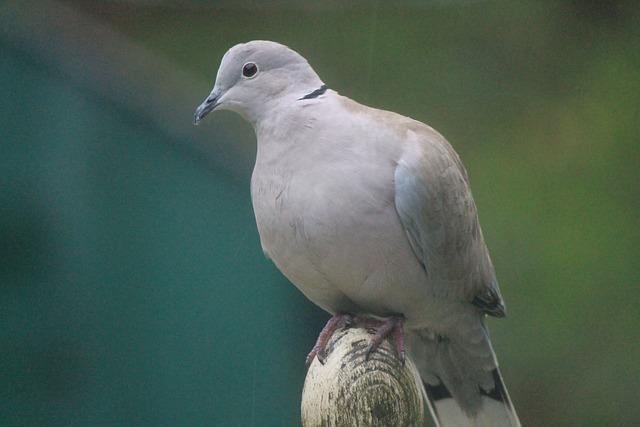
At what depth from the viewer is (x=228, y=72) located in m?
2.16

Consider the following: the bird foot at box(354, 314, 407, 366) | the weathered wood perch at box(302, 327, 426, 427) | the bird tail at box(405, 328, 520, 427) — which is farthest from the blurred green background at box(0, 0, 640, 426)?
the weathered wood perch at box(302, 327, 426, 427)

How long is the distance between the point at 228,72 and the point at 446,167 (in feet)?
1.89

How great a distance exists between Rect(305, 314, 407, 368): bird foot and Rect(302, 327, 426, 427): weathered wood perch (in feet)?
0.15

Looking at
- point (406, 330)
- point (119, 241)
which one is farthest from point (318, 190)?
point (119, 241)

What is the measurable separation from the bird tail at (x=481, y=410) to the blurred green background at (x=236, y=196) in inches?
40.4

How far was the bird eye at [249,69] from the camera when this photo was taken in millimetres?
2166

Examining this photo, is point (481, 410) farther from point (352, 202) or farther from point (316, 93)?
point (316, 93)

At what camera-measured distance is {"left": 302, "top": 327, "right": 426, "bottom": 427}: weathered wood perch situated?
5.47ft

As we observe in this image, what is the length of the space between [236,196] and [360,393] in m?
1.85

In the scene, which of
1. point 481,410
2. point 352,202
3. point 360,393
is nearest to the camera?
point 360,393

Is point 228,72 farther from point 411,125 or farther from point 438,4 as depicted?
point 438,4

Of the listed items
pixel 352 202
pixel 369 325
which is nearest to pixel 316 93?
pixel 352 202

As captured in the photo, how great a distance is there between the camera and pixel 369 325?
2.19m

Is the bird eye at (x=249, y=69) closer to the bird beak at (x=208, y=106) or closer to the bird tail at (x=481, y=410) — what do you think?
the bird beak at (x=208, y=106)
